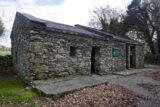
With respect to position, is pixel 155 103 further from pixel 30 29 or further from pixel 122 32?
pixel 122 32

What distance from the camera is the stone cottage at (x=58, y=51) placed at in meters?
5.15

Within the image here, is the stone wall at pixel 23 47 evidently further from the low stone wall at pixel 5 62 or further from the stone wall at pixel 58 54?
the low stone wall at pixel 5 62

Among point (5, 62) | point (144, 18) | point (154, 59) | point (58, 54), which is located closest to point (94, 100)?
point (58, 54)

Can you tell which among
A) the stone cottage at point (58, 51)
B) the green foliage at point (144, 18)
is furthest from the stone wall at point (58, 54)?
the green foliage at point (144, 18)

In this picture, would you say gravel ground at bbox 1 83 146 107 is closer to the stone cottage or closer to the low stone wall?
the stone cottage

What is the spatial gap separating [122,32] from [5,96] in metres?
18.8

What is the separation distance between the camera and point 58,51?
5.83m

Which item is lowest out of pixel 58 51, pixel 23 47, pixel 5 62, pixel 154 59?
pixel 154 59

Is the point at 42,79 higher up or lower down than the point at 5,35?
Result: lower down

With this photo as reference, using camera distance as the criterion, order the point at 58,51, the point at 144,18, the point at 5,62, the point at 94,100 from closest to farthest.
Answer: the point at 94,100
the point at 58,51
the point at 5,62
the point at 144,18

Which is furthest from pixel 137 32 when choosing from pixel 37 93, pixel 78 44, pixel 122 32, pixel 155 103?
pixel 37 93

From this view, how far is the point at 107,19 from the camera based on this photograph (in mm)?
20328

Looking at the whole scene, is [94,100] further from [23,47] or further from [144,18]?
[144,18]

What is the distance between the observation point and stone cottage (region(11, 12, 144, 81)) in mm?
5151
